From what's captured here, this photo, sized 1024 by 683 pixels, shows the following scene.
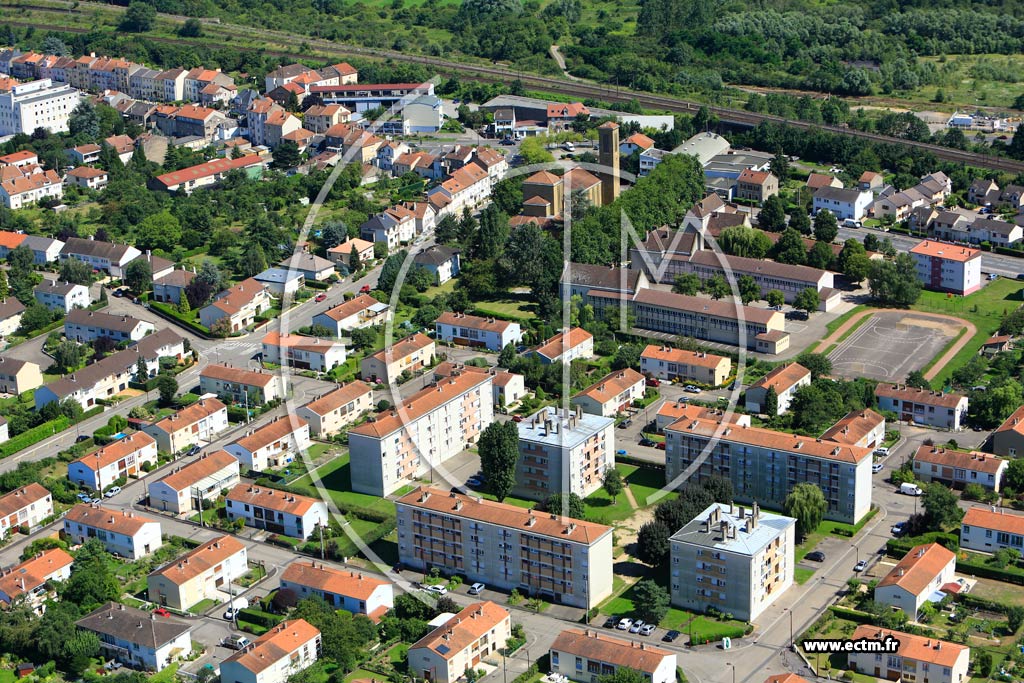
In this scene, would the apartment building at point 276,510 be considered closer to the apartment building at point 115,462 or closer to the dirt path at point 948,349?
the apartment building at point 115,462

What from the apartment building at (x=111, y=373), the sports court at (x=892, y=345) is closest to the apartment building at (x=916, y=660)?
the sports court at (x=892, y=345)

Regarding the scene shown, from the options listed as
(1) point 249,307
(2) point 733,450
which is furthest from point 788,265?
(1) point 249,307

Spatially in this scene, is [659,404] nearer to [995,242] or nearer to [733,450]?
[733,450]

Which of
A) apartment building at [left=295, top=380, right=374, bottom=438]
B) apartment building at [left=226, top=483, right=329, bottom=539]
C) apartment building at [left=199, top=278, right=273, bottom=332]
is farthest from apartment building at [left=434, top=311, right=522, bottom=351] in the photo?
apartment building at [left=226, top=483, right=329, bottom=539]

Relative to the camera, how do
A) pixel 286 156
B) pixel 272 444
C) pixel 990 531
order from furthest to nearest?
pixel 286 156 < pixel 272 444 < pixel 990 531

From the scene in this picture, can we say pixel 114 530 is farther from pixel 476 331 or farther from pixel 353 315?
pixel 476 331

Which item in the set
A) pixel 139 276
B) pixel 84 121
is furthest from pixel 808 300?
pixel 84 121

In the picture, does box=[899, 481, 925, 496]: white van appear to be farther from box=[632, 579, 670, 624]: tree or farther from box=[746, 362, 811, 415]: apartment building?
box=[632, 579, 670, 624]: tree

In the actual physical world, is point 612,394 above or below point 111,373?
below
